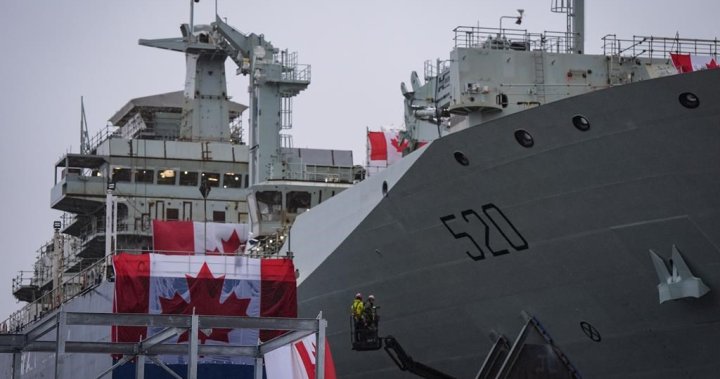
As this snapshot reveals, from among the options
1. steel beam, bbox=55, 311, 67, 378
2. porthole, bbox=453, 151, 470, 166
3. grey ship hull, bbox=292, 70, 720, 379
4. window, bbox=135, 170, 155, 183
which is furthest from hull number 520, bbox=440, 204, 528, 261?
window, bbox=135, 170, 155, 183

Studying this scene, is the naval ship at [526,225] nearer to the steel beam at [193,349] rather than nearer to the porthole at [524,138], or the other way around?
the porthole at [524,138]

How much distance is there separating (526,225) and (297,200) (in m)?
14.3

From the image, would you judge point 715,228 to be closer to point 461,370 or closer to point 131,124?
point 461,370

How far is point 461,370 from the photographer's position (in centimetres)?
2745

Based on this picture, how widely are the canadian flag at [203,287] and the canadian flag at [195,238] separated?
2214 mm

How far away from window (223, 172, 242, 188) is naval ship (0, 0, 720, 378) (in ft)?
36.1

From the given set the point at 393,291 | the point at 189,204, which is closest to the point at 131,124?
the point at 189,204

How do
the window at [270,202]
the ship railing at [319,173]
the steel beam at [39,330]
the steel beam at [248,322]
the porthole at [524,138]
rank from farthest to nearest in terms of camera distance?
the ship railing at [319,173] < the window at [270,202] < the porthole at [524,138] < the steel beam at [39,330] < the steel beam at [248,322]

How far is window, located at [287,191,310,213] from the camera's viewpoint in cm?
3819

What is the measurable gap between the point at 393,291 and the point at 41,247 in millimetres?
36988

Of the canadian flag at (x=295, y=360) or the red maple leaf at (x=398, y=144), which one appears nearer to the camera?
the canadian flag at (x=295, y=360)

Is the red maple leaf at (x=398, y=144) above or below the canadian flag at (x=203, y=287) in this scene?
above

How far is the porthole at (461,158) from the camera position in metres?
25.4

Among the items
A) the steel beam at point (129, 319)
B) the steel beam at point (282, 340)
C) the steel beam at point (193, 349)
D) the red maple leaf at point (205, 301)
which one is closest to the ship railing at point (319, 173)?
the red maple leaf at point (205, 301)
